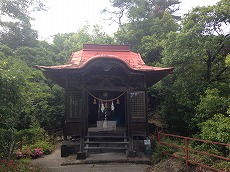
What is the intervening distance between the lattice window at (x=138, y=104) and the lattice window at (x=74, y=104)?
93.2 inches

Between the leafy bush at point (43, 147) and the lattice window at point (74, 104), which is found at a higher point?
the lattice window at point (74, 104)

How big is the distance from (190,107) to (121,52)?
185 inches

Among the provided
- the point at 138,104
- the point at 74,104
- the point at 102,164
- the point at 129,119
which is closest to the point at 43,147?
the point at 74,104

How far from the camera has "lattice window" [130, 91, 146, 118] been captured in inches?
405

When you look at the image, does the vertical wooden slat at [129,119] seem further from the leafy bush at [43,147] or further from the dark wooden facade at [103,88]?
the leafy bush at [43,147]

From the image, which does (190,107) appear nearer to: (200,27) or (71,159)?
(200,27)

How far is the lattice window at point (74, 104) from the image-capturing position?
1016cm

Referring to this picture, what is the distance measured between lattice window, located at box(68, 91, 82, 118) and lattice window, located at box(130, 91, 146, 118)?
237 cm

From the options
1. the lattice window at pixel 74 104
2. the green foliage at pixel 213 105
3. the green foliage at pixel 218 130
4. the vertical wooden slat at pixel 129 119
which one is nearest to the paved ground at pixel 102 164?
the vertical wooden slat at pixel 129 119

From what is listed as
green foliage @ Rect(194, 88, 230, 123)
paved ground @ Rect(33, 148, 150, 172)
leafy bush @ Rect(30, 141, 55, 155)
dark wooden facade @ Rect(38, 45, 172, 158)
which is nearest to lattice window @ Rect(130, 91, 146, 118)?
dark wooden facade @ Rect(38, 45, 172, 158)

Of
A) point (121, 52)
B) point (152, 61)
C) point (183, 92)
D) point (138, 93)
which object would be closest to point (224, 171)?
point (138, 93)

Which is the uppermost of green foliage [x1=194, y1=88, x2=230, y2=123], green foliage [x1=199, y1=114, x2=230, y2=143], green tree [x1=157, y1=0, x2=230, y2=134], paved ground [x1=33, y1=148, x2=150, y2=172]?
green tree [x1=157, y1=0, x2=230, y2=134]

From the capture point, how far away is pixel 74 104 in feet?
33.5

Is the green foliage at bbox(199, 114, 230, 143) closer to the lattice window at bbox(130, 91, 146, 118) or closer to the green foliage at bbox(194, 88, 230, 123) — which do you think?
the green foliage at bbox(194, 88, 230, 123)
